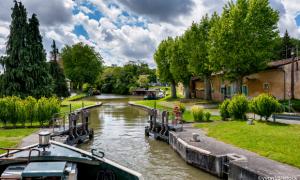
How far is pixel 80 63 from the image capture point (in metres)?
93.9

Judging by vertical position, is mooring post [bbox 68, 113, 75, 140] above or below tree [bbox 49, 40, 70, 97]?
below

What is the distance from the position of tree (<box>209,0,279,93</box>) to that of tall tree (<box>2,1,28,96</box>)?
76.8 feet

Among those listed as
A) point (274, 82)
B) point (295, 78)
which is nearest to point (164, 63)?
point (274, 82)

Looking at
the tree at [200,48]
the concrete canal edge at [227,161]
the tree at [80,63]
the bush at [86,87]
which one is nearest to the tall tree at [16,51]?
the tree at [200,48]

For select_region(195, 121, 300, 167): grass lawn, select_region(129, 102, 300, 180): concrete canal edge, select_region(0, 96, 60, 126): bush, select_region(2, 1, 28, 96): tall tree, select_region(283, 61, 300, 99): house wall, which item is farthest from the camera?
select_region(2, 1, 28, 96): tall tree

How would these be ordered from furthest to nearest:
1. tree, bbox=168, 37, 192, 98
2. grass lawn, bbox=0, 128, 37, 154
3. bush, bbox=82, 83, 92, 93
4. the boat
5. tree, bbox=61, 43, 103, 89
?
bush, bbox=82, 83, 92, 93, tree, bbox=61, 43, 103, 89, tree, bbox=168, 37, 192, 98, grass lawn, bbox=0, 128, 37, 154, the boat

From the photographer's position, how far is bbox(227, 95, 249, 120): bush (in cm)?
2372

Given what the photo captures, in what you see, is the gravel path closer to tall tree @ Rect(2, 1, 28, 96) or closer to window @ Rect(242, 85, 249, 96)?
window @ Rect(242, 85, 249, 96)

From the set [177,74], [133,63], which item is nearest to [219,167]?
[177,74]

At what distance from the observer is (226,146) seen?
15.5 metres

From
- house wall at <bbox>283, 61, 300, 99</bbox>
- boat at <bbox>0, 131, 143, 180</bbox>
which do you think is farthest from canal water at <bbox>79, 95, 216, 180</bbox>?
house wall at <bbox>283, 61, 300, 99</bbox>

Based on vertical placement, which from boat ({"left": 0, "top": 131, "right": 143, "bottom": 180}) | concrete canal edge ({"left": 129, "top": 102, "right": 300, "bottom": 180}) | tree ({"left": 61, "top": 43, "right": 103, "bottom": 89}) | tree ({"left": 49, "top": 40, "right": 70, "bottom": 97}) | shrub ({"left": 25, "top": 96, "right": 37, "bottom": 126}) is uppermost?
tree ({"left": 61, "top": 43, "right": 103, "bottom": 89})

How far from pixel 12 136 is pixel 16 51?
868 inches

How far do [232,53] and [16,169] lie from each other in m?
30.6
